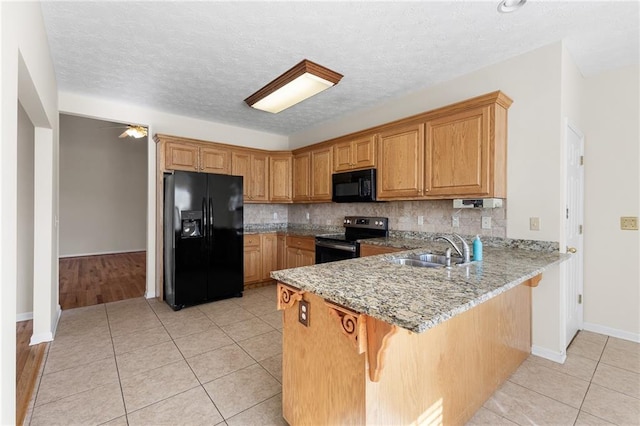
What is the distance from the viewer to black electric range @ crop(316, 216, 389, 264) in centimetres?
353

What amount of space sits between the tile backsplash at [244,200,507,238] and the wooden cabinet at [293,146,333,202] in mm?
386

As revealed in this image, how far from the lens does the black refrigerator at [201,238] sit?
3592 millimetres

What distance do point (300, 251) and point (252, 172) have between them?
1452 mm

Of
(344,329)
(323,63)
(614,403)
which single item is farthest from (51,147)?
(614,403)

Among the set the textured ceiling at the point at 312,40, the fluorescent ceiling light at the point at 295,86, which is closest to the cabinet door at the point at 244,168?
the fluorescent ceiling light at the point at 295,86

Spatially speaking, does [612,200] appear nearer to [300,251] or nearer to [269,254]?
[300,251]

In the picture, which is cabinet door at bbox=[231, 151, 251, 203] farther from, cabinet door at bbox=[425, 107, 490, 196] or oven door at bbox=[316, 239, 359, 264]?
cabinet door at bbox=[425, 107, 490, 196]

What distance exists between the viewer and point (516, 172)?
104 inches

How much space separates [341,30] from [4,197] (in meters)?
2.21

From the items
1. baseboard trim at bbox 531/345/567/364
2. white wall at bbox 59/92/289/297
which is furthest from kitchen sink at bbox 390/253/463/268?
white wall at bbox 59/92/289/297

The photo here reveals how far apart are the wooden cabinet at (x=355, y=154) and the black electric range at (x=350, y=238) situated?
73 centimetres

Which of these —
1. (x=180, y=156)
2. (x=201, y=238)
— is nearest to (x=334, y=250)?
(x=201, y=238)

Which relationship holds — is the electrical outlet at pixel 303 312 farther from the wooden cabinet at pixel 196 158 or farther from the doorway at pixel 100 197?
the doorway at pixel 100 197

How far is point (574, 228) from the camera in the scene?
278cm
